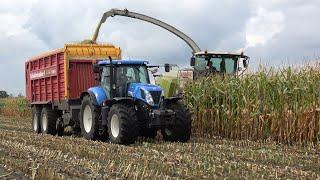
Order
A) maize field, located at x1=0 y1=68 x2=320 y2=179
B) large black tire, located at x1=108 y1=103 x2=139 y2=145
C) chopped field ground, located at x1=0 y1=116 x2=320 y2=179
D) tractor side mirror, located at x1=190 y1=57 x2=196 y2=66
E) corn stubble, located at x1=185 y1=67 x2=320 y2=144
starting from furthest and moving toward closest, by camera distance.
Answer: tractor side mirror, located at x1=190 y1=57 x2=196 y2=66, corn stubble, located at x1=185 y1=67 x2=320 y2=144, large black tire, located at x1=108 y1=103 x2=139 y2=145, maize field, located at x1=0 y1=68 x2=320 y2=179, chopped field ground, located at x1=0 y1=116 x2=320 y2=179

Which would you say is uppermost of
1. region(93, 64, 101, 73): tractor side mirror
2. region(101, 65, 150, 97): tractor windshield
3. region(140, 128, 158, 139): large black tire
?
region(93, 64, 101, 73): tractor side mirror

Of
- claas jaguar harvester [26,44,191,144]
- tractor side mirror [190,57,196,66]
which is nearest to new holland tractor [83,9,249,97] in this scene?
tractor side mirror [190,57,196,66]

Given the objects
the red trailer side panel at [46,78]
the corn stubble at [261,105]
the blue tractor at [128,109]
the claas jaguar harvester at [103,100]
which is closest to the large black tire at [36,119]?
the claas jaguar harvester at [103,100]

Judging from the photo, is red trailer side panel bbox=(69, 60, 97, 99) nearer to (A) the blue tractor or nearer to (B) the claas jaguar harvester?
(B) the claas jaguar harvester

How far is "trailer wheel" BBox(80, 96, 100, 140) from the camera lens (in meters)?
12.3

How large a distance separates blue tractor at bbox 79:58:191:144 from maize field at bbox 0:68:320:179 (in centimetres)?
40

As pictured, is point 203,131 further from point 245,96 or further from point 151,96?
point 151,96

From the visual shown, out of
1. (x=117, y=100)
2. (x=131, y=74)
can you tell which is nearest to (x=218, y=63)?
(x=131, y=74)

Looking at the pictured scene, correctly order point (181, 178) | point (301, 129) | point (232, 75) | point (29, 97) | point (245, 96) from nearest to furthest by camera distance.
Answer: point (181, 178)
point (301, 129)
point (245, 96)
point (232, 75)
point (29, 97)

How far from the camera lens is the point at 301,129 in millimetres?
11195

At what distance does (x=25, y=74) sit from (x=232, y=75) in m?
7.23

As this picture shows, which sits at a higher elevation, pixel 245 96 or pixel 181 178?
pixel 245 96

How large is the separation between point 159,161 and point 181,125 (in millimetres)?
3546

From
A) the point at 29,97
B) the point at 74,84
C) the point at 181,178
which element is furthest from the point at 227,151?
the point at 29,97
